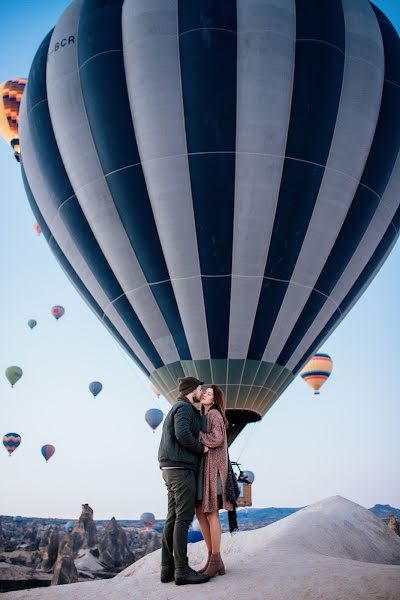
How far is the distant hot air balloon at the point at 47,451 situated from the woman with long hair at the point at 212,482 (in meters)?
36.3

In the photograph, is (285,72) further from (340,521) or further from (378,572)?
(378,572)

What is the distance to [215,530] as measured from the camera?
4.92 meters

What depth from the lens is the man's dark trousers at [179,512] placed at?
4.74 metres

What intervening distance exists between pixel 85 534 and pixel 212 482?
261 feet

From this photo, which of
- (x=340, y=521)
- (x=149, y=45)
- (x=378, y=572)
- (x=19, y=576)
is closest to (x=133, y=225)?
(x=149, y=45)

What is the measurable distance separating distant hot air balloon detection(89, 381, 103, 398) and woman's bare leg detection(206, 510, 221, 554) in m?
30.7

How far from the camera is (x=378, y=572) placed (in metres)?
4.09

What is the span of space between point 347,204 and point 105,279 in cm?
513

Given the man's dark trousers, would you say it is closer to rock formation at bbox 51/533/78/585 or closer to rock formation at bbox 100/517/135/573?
rock formation at bbox 51/533/78/585

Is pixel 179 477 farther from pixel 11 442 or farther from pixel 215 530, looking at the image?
pixel 11 442

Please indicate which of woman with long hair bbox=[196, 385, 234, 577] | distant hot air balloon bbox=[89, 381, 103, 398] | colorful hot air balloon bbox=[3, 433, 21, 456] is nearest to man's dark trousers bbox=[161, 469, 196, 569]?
woman with long hair bbox=[196, 385, 234, 577]

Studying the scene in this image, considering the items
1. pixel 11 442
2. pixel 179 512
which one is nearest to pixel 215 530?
pixel 179 512

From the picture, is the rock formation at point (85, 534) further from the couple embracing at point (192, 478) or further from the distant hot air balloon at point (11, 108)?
the couple embracing at point (192, 478)

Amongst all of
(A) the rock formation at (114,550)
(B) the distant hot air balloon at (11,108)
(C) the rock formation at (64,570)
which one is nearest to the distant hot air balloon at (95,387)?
(B) the distant hot air balloon at (11,108)
